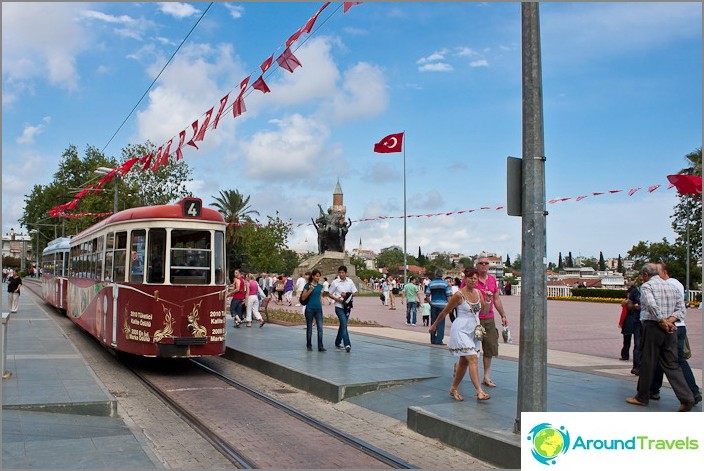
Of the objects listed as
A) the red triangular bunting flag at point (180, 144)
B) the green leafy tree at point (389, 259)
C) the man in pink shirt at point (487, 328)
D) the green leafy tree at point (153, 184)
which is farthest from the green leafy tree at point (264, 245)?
the green leafy tree at point (389, 259)

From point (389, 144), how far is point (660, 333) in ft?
64.5

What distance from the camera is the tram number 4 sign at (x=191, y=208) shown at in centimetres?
1190

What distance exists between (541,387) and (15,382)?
Answer: 7067mm

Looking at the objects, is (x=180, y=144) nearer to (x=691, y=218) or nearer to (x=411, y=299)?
(x=411, y=299)

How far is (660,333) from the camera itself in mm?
8125

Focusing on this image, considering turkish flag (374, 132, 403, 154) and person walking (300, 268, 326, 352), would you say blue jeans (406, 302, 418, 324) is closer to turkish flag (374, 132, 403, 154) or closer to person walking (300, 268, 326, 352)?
turkish flag (374, 132, 403, 154)

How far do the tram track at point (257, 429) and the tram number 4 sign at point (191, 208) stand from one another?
9.28ft

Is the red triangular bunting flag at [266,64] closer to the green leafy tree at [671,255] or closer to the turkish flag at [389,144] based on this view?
the turkish flag at [389,144]

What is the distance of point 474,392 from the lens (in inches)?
365

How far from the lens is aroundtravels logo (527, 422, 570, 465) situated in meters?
5.59

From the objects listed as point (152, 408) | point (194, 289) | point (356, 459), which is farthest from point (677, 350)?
point (194, 289)

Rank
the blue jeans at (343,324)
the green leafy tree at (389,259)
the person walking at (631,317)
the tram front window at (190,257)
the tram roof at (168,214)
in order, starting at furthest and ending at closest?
the green leafy tree at (389,259) → the blue jeans at (343,324) → the tram roof at (168,214) → the tram front window at (190,257) → the person walking at (631,317)

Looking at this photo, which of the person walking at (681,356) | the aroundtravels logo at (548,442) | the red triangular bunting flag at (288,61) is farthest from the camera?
the red triangular bunting flag at (288,61)

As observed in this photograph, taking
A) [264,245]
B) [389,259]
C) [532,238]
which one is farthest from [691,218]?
[389,259]
